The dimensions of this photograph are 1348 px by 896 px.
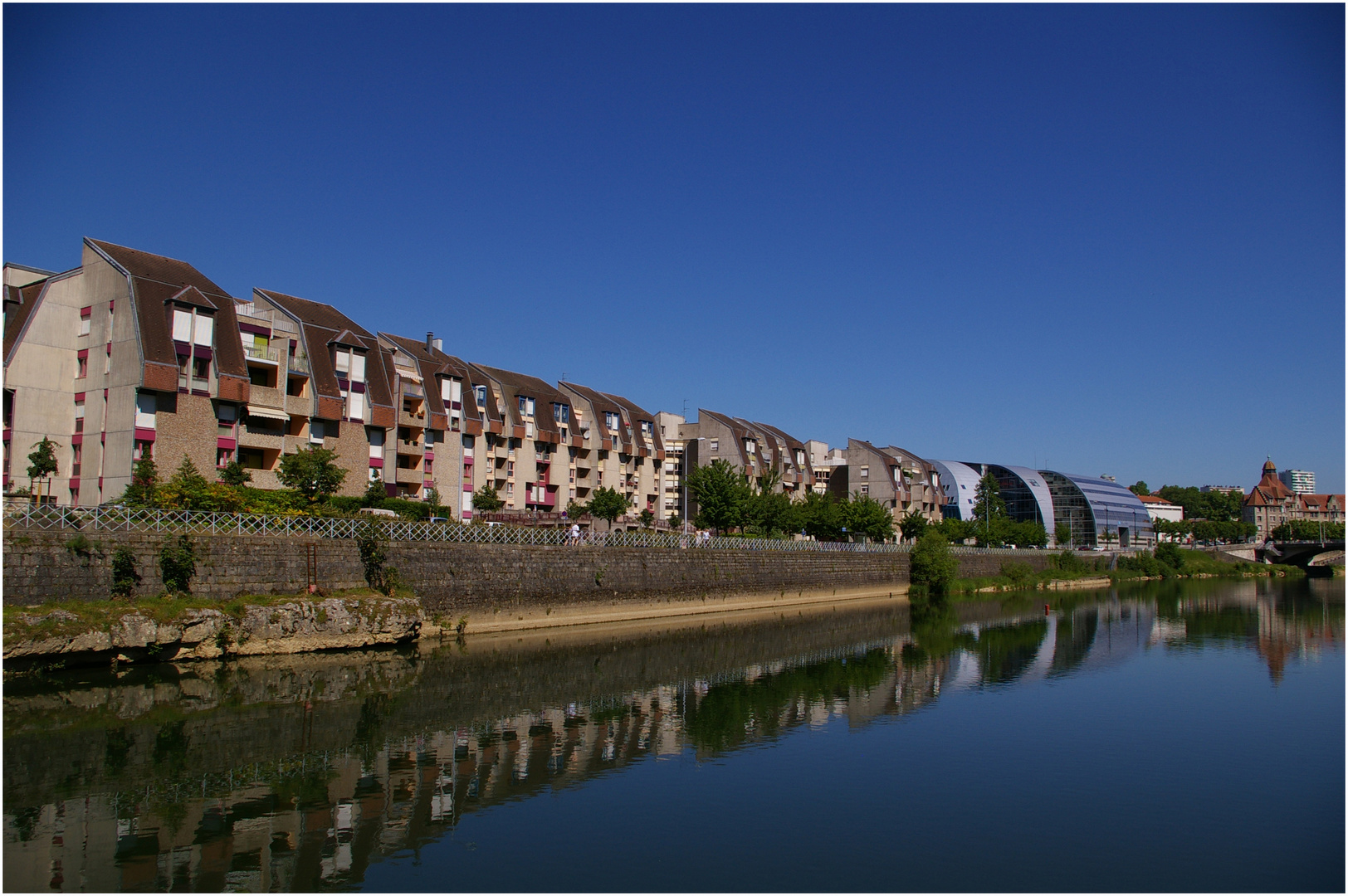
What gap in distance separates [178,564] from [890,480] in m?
99.8

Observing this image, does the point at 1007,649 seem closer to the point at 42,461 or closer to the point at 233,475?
the point at 233,475

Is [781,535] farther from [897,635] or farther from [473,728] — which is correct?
[473,728]

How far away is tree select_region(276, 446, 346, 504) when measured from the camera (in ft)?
156

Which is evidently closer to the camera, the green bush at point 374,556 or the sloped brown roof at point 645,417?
the green bush at point 374,556

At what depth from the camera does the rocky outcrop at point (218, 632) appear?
2602 cm

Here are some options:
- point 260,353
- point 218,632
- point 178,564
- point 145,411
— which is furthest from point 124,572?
point 260,353

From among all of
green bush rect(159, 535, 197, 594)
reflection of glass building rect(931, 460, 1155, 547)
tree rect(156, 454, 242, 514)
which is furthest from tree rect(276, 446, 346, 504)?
reflection of glass building rect(931, 460, 1155, 547)

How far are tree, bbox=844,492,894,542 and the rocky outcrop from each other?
197ft

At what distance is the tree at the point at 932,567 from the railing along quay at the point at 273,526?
105 feet

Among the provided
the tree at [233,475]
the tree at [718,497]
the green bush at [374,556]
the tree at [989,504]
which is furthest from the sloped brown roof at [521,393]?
the tree at [989,504]

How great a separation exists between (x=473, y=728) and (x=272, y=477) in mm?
33488

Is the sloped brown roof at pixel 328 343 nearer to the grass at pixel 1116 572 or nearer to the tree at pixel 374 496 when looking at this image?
the tree at pixel 374 496

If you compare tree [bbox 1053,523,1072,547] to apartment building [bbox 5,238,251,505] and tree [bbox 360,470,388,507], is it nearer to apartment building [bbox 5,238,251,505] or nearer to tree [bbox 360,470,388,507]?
tree [bbox 360,470,388,507]

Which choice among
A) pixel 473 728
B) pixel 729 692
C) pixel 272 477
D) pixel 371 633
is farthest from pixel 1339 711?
pixel 272 477
